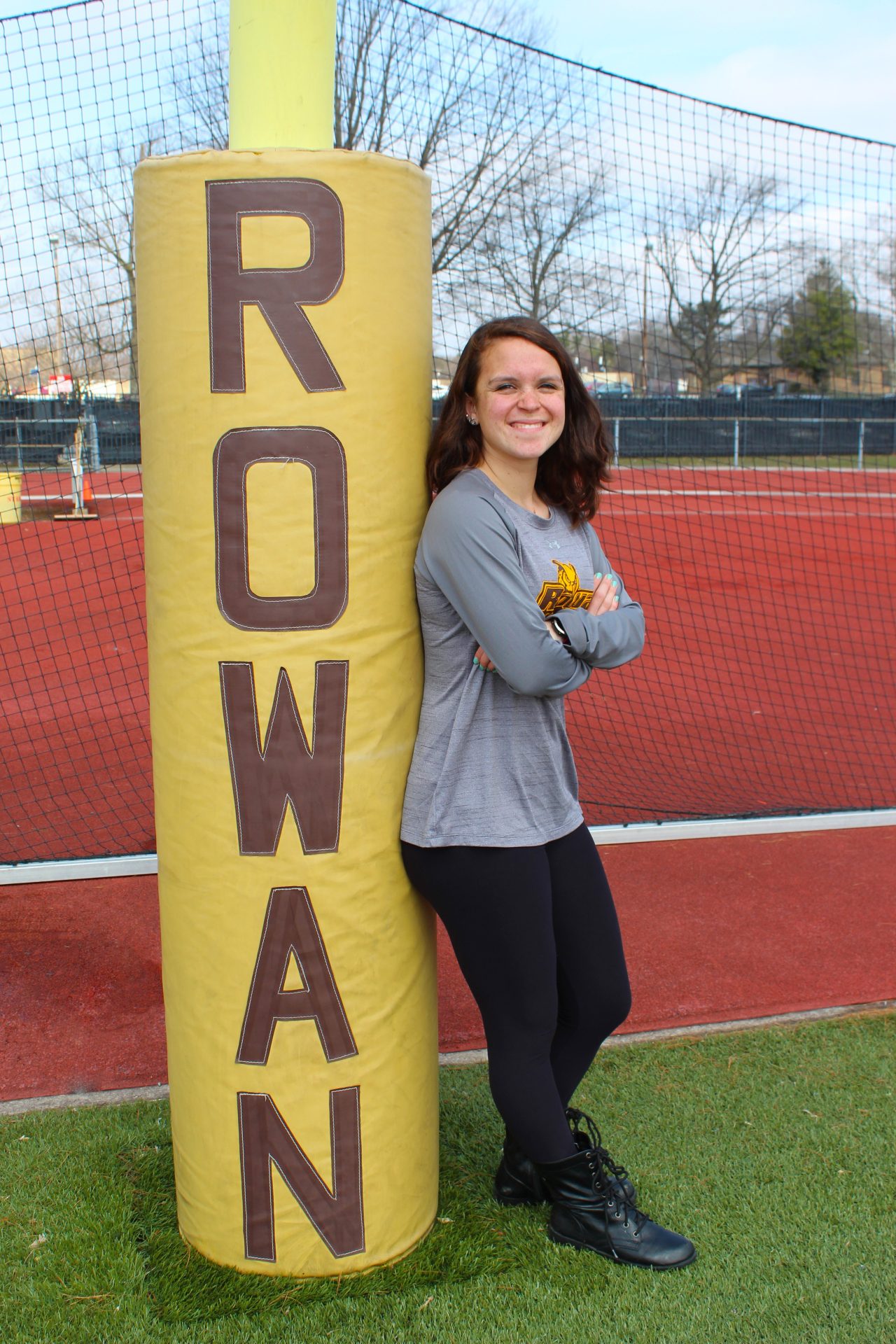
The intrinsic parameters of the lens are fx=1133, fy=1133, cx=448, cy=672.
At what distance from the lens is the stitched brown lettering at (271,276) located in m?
1.93

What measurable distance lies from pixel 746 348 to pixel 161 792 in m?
20.4

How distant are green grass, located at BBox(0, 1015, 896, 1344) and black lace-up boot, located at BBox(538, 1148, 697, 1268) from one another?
4 cm

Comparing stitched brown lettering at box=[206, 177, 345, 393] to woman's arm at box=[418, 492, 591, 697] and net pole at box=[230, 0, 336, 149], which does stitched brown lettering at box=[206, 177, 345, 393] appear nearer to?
net pole at box=[230, 0, 336, 149]

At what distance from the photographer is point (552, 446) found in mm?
2338

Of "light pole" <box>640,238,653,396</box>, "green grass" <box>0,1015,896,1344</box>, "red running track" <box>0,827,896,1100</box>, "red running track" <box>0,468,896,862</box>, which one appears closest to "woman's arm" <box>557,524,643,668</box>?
"green grass" <box>0,1015,896,1344</box>

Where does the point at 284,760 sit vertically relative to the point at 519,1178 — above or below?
above

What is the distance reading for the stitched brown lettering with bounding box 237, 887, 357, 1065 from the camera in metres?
2.10

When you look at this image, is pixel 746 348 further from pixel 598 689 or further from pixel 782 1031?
pixel 782 1031

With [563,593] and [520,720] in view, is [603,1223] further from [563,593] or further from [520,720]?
[563,593]

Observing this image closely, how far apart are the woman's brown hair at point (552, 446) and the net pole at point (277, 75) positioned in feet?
1.50

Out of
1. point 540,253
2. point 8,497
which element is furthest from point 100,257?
point 8,497

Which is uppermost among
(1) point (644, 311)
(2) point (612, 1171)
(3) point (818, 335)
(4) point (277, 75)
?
(3) point (818, 335)

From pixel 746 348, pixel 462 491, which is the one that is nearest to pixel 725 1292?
pixel 462 491

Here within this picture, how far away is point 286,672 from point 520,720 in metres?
0.45
